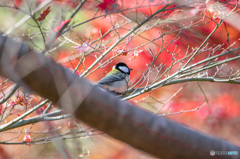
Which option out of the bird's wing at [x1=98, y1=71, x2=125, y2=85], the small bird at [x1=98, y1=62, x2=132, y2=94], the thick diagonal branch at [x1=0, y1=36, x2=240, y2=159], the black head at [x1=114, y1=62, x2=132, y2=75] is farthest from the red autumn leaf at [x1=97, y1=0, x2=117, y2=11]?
the thick diagonal branch at [x1=0, y1=36, x2=240, y2=159]

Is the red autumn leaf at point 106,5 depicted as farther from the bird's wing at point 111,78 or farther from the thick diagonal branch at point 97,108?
the thick diagonal branch at point 97,108

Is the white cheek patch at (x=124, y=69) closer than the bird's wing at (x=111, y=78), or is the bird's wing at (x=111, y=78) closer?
the bird's wing at (x=111, y=78)

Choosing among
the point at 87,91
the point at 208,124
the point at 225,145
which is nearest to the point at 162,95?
the point at 208,124

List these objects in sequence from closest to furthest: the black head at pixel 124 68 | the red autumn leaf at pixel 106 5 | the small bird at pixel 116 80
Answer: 1. the red autumn leaf at pixel 106 5
2. the small bird at pixel 116 80
3. the black head at pixel 124 68

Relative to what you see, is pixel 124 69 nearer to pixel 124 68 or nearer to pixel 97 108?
pixel 124 68

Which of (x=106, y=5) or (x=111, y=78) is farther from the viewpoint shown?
(x=111, y=78)

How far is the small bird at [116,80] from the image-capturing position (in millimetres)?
3865

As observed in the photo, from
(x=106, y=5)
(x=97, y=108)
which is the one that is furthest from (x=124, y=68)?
(x=97, y=108)

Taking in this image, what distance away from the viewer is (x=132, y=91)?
3.33 m

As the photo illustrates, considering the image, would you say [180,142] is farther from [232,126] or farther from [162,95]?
[232,126]

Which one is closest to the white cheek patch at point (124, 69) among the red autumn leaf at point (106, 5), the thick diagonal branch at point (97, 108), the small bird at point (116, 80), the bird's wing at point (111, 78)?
the small bird at point (116, 80)

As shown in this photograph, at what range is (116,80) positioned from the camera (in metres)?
4.22

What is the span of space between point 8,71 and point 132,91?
2471 millimetres

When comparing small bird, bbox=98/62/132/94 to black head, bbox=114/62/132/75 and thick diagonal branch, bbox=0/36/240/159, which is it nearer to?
black head, bbox=114/62/132/75
